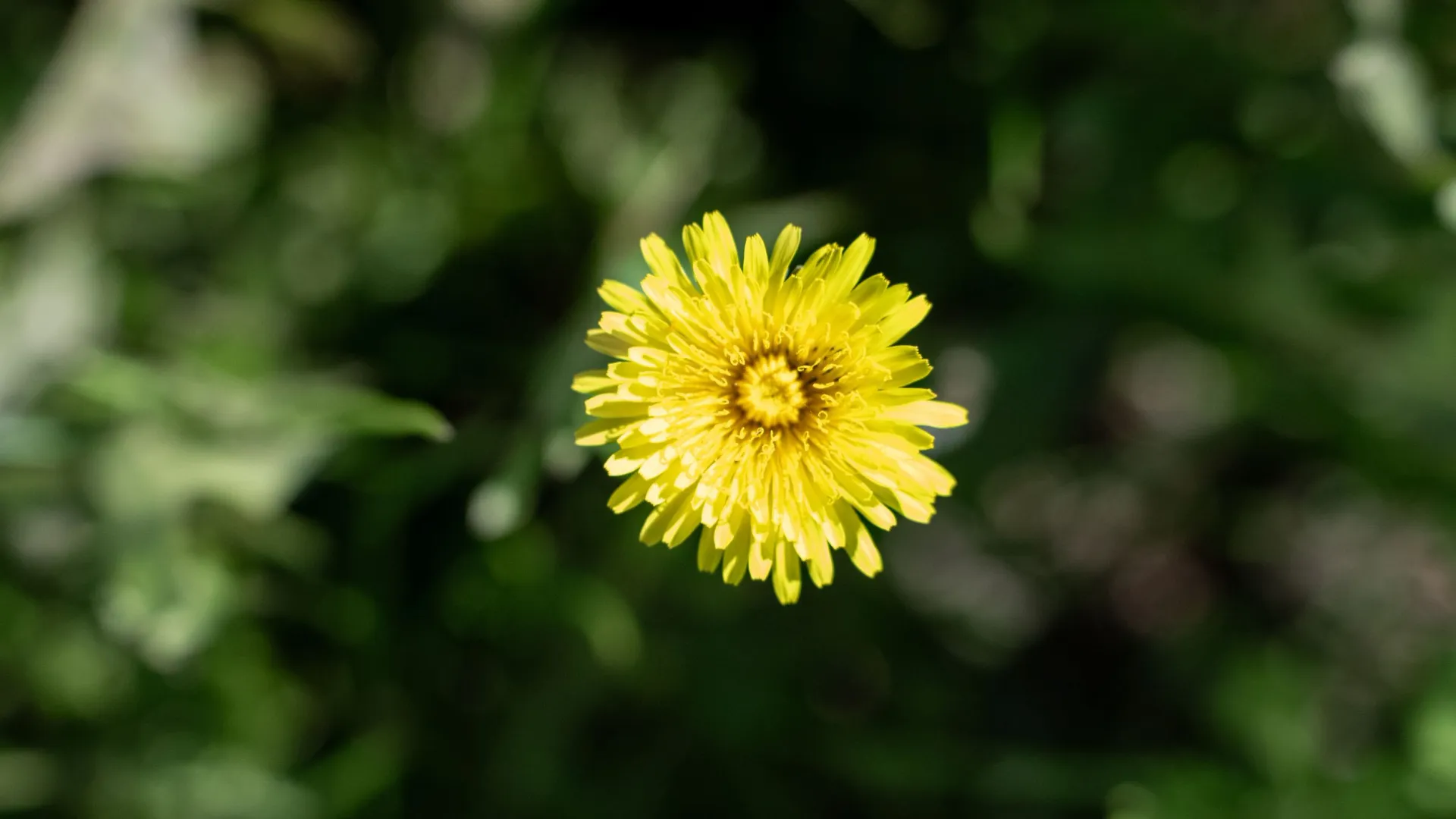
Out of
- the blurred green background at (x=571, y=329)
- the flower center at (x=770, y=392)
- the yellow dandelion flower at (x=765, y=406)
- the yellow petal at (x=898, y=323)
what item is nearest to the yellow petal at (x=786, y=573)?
the yellow dandelion flower at (x=765, y=406)

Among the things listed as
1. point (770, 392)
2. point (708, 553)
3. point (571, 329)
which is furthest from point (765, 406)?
point (571, 329)

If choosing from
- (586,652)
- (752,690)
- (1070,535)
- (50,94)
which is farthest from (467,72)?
(1070,535)

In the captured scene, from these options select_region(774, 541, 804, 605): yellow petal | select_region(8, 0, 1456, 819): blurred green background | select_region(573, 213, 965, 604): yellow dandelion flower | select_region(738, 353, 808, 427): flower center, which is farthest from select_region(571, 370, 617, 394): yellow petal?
select_region(8, 0, 1456, 819): blurred green background

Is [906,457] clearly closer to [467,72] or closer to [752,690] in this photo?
[752,690]

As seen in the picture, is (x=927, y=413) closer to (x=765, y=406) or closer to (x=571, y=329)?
(x=765, y=406)

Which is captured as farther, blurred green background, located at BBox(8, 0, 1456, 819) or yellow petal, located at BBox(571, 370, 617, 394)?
blurred green background, located at BBox(8, 0, 1456, 819)

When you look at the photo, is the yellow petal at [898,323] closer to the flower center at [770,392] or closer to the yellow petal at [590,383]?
the flower center at [770,392]

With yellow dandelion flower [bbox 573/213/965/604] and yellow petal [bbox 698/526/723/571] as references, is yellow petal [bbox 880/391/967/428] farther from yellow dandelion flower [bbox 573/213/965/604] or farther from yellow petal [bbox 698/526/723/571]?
yellow petal [bbox 698/526/723/571]
